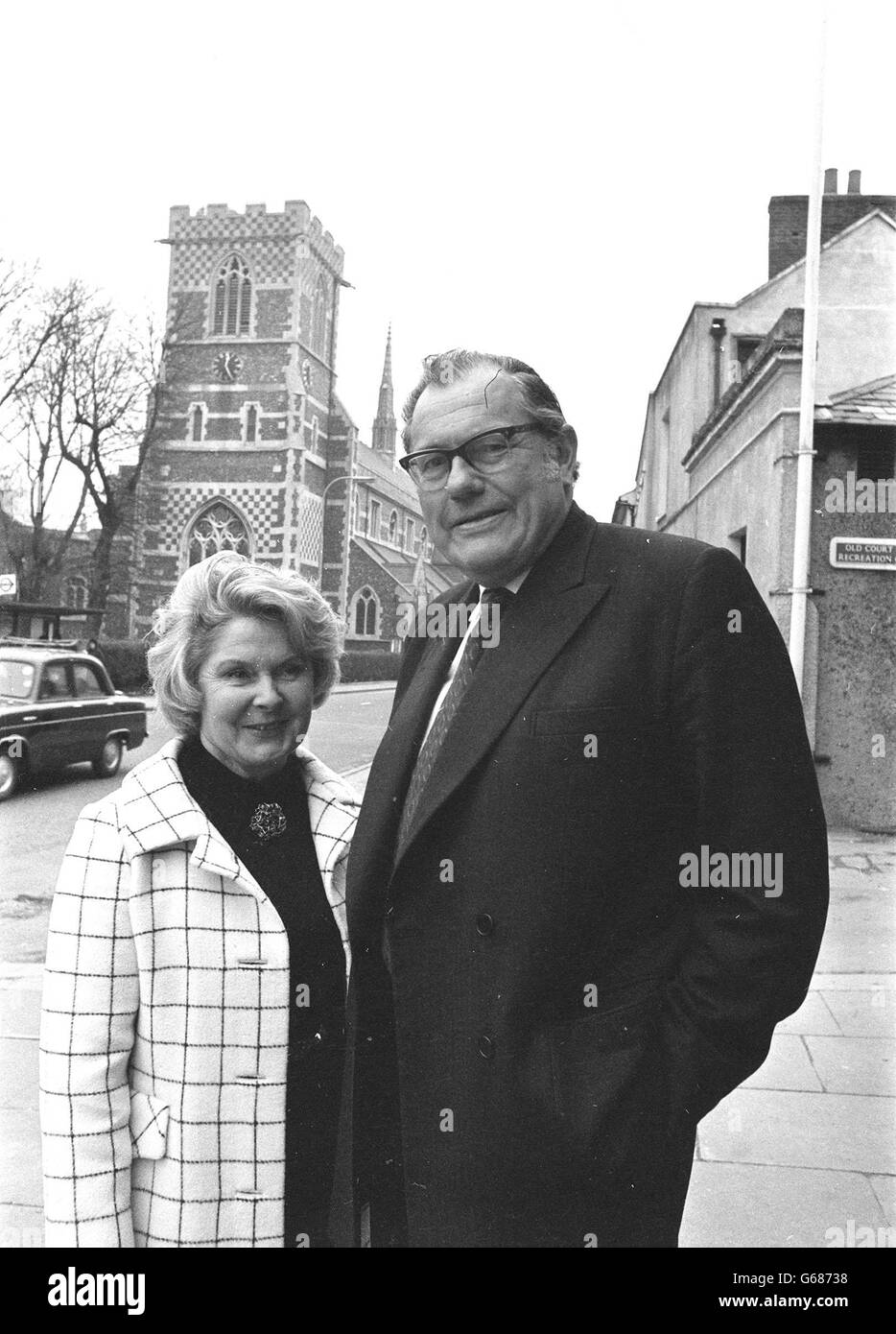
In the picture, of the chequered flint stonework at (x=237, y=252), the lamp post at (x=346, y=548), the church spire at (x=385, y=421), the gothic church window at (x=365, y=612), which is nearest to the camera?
the chequered flint stonework at (x=237, y=252)

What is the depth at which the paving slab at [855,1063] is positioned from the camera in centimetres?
391

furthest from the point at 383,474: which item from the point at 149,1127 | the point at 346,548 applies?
the point at 149,1127

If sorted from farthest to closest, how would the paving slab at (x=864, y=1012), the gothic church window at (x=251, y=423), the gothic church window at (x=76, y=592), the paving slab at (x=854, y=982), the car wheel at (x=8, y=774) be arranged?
the gothic church window at (x=251, y=423), the gothic church window at (x=76, y=592), the car wheel at (x=8, y=774), the paving slab at (x=854, y=982), the paving slab at (x=864, y=1012)

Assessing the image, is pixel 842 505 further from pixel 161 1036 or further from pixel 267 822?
pixel 161 1036

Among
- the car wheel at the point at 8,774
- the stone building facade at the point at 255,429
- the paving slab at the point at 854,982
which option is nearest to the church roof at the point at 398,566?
the stone building facade at the point at 255,429

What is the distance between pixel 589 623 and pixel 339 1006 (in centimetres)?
82

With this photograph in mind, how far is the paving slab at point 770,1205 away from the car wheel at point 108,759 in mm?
10164

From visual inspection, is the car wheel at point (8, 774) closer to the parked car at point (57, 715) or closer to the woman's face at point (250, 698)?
the parked car at point (57, 715)

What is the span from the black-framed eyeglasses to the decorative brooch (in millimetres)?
662

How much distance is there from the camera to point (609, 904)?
1582 mm

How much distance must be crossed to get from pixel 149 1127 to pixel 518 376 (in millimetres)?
1427

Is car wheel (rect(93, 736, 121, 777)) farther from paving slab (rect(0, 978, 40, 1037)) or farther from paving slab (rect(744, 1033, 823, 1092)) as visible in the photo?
paving slab (rect(744, 1033, 823, 1092))
